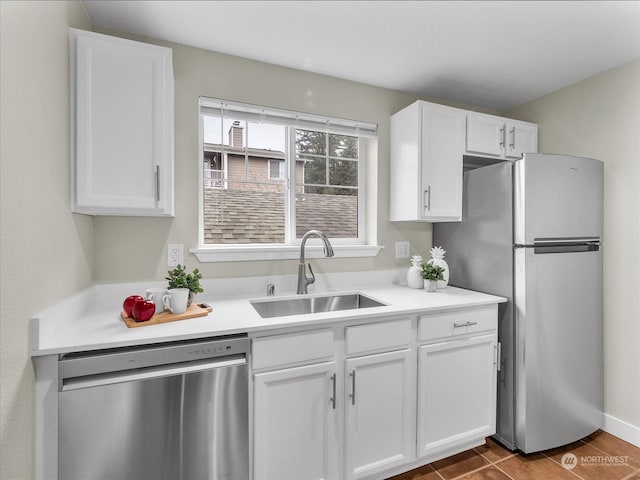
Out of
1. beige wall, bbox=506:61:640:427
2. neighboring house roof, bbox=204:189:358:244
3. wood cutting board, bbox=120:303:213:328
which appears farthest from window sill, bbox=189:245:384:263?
beige wall, bbox=506:61:640:427

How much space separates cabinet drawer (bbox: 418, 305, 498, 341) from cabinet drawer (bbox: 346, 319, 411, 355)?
11 cm

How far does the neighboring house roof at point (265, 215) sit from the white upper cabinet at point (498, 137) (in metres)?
0.94

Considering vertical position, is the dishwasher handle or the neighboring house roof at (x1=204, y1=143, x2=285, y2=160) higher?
the neighboring house roof at (x1=204, y1=143, x2=285, y2=160)

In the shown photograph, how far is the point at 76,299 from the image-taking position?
1.42 m

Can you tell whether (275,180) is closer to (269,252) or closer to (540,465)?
(269,252)

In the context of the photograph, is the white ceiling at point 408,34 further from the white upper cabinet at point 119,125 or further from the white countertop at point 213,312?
the white countertop at point 213,312

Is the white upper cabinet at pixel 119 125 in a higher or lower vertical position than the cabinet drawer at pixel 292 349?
higher

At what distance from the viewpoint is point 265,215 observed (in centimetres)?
219

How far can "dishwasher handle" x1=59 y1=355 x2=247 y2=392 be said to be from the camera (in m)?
1.13

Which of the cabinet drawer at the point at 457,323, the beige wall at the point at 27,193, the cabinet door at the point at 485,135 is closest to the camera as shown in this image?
the beige wall at the point at 27,193

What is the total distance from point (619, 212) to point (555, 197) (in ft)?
1.88

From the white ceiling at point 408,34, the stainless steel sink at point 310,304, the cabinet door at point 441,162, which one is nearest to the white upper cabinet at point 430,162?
the cabinet door at point 441,162

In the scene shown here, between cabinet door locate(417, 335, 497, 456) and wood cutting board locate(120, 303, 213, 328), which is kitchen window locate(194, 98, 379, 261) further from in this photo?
cabinet door locate(417, 335, 497, 456)

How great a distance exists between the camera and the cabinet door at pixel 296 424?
4.57ft
